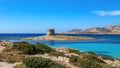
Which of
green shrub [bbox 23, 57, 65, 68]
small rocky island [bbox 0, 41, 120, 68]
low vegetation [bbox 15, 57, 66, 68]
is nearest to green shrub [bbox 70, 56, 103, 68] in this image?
small rocky island [bbox 0, 41, 120, 68]

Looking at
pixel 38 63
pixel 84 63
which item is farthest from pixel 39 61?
pixel 84 63

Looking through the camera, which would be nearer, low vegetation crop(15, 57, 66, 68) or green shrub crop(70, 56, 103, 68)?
low vegetation crop(15, 57, 66, 68)

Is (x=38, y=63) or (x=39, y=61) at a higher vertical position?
(x=39, y=61)

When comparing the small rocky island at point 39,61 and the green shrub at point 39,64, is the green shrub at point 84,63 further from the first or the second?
the green shrub at point 39,64

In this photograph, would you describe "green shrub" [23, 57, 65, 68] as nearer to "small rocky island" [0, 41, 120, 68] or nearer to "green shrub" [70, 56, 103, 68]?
"small rocky island" [0, 41, 120, 68]

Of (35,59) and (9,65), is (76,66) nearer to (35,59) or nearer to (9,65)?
(35,59)

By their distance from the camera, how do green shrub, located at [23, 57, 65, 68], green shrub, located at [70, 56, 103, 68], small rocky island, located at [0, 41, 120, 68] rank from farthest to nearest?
green shrub, located at [70, 56, 103, 68] → small rocky island, located at [0, 41, 120, 68] → green shrub, located at [23, 57, 65, 68]

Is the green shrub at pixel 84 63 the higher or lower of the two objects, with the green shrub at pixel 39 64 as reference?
lower

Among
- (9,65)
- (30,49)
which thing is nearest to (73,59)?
(9,65)

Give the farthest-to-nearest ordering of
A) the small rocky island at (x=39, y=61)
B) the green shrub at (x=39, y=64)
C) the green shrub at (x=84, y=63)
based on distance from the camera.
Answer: the green shrub at (x=84, y=63) → the small rocky island at (x=39, y=61) → the green shrub at (x=39, y=64)

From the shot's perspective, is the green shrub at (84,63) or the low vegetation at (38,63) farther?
the green shrub at (84,63)

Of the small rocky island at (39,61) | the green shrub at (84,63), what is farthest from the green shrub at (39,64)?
the green shrub at (84,63)

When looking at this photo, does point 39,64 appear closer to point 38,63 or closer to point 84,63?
point 38,63

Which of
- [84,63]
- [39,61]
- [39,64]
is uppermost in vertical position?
[39,61]
